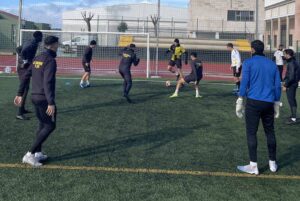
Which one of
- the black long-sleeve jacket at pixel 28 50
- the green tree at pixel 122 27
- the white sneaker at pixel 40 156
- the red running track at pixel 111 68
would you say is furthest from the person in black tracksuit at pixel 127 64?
the green tree at pixel 122 27

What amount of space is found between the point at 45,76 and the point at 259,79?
3254 mm

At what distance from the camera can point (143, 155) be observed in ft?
23.8

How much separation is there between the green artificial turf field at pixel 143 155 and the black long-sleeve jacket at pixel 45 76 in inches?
45.2

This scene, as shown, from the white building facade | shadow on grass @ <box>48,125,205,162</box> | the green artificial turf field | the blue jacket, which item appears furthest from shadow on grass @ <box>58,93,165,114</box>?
the white building facade

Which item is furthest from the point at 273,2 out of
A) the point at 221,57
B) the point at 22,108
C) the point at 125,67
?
the point at 22,108

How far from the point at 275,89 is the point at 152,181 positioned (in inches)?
92.8

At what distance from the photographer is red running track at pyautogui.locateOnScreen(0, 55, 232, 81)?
23.3m

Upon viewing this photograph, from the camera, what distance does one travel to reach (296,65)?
10125 millimetres

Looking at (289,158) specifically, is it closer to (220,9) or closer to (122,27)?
(122,27)

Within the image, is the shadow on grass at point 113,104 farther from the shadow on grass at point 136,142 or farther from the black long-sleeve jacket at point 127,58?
the shadow on grass at point 136,142

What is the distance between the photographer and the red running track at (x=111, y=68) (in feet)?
76.3

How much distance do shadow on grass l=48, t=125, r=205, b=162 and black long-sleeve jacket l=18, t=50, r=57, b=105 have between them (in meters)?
1.22

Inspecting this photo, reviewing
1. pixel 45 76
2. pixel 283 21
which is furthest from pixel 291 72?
pixel 283 21

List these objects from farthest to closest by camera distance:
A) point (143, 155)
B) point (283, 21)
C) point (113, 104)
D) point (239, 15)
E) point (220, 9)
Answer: point (283, 21), point (220, 9), point (239, 15), point (113, 104), point (143, 155)
